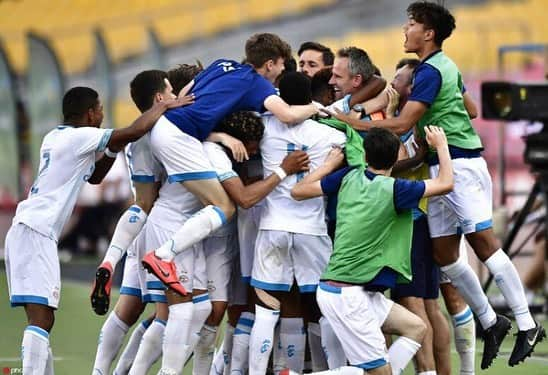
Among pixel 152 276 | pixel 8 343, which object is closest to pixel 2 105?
pixel 8 343

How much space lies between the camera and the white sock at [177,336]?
21.2ft

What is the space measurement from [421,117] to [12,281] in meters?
2.18

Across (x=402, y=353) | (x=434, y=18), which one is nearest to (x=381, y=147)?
(x=402, y=353)

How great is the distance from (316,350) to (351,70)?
1431 millimetres

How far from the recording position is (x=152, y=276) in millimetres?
6773

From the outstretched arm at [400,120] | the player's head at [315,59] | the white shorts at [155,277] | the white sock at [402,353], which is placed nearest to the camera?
the white sock at [402,353]

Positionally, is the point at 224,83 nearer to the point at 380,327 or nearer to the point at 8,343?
the point at 380,327

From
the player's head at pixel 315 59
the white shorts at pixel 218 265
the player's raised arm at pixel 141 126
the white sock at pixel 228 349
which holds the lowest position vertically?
the white sock at pixel 228 349

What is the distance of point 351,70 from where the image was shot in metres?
6.87

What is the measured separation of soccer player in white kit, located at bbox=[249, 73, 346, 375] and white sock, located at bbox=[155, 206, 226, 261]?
0.33 meters

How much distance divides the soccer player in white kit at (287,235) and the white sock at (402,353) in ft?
1.89

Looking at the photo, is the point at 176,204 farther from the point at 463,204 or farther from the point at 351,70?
the point at 463,204

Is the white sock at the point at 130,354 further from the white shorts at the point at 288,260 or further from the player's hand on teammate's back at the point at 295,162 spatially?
the player's hand on teammate's back at the point at 295,162

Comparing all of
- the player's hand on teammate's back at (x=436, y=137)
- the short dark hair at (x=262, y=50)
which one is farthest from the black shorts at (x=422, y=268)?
the short dark hair at (x=262, y=50)
